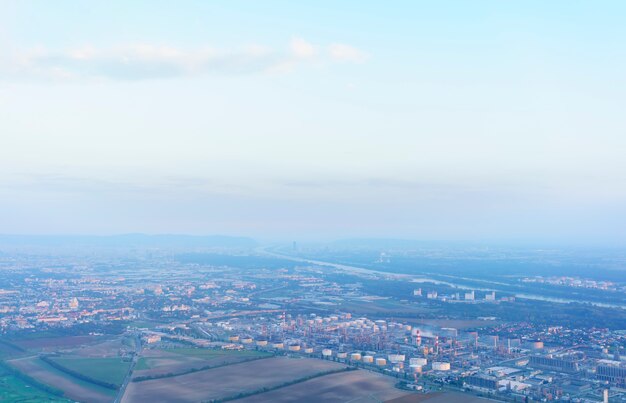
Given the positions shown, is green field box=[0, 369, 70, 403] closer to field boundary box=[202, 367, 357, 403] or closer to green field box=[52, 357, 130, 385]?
green field box=[52, 357, 130, 385]

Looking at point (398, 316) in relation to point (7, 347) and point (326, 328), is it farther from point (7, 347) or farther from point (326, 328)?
point (7, 347)

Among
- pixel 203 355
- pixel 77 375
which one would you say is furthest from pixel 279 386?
pixel 77 375

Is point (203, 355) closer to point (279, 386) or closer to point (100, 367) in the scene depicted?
point (100, 367)

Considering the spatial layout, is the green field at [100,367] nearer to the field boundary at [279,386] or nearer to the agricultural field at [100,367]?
the agricultural field at [100,367]

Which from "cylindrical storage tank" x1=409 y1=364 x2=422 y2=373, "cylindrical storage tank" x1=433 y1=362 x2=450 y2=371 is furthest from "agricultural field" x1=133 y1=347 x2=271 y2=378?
"cylindrical storage tank" x1=433 y1=362 x2=450 y2=371

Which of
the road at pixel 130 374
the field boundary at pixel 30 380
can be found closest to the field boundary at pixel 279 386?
the road at pixel 130 374

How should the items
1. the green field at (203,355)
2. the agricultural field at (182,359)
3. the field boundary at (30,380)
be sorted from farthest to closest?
the green field at (203,355), the agricultural field at (182,359), the field boundary at (30,380)
